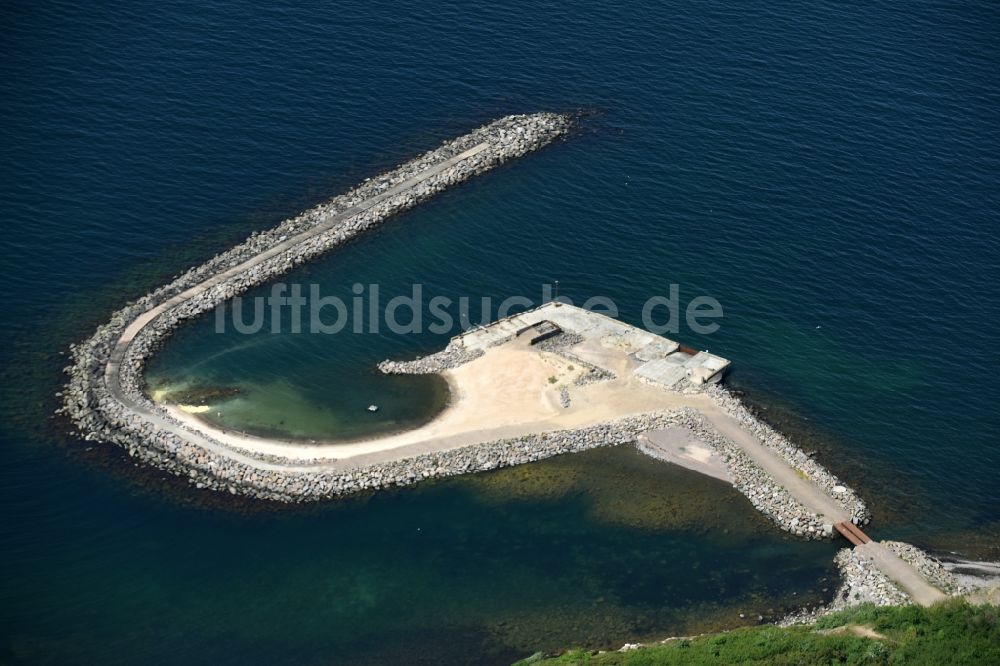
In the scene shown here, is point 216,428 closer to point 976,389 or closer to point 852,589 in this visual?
point 852,589

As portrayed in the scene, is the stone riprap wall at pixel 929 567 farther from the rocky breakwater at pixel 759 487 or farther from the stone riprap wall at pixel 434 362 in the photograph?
the stone riprap wall at pixel 434 362

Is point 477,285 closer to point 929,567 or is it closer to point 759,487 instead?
point 759,487

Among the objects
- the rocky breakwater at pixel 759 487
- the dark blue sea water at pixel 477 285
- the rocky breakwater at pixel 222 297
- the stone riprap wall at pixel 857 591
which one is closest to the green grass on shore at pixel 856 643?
the stone riprap wall at pixel 857 591

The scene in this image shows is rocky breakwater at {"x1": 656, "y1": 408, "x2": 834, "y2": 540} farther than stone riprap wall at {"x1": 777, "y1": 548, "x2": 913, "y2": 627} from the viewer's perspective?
Yes

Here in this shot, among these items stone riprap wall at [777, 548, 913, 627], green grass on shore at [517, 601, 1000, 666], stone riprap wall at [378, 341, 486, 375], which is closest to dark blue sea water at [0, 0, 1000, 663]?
stone riprap wall at [777, 548, 913, 627]

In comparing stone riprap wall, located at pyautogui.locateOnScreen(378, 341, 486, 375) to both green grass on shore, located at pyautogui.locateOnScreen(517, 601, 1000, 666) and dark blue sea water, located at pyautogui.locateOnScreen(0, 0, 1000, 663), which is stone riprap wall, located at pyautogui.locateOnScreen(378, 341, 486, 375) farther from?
green grass on shore, located at pyautogui.locateOnScreen(517, 601, 1000, 666)

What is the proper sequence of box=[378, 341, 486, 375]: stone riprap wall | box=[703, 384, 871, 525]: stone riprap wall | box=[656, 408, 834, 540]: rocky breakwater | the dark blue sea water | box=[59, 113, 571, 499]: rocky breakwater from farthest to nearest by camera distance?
box=[378, 341, 486, 375]: stone riprap wall
box=[59, 113, 571, 499]: rocky breakwater
box=[703, 384, 871, 525]: stone riprap wall
box=[656, 408, 834, 540]: rocky breakwater
the dark blue sea water

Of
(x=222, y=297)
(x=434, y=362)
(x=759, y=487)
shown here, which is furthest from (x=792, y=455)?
(x=222, y=297)
